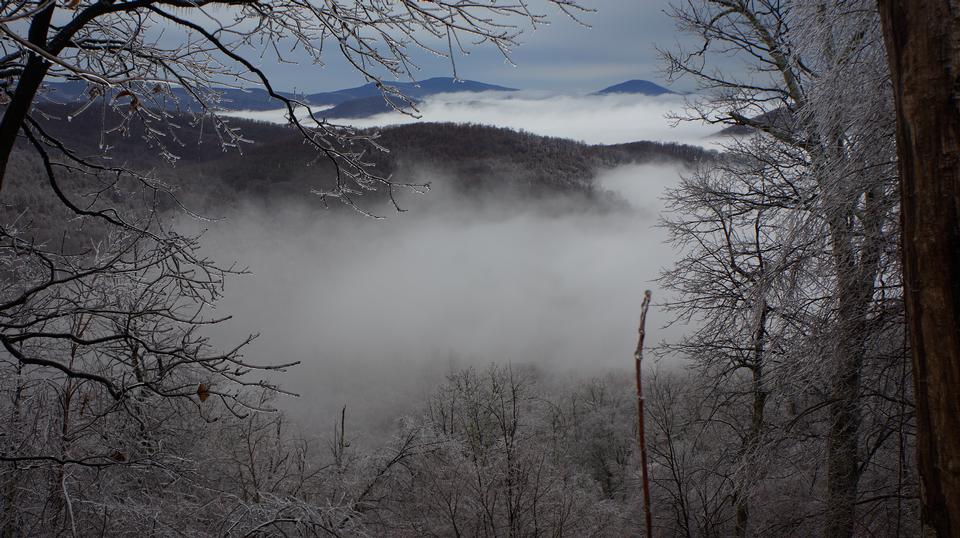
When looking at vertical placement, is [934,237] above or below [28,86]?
below

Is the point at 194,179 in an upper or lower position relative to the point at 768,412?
upper

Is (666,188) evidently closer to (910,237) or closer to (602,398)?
(910,237)

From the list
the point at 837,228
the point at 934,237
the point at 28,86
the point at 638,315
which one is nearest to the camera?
the point at 934,237

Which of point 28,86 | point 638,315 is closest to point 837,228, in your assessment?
point 638,315

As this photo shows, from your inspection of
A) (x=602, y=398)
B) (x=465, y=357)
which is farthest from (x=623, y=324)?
(x=602, y=398)

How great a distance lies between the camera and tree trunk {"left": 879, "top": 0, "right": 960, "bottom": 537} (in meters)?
1.54

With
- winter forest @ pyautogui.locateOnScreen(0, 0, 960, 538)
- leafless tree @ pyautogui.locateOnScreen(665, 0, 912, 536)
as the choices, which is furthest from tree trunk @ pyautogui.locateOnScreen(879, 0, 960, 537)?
leafless tree @ pyautogui.locateOnScreen(665, 0, 912, 536)

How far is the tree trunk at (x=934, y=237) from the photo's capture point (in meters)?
1.54

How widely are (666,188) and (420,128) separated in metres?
141

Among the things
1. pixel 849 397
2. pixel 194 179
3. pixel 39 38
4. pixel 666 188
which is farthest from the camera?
pixel 194 179

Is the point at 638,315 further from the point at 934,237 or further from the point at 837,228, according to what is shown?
the point at 934,237

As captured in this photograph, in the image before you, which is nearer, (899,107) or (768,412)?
(899,107)

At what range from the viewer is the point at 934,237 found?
1.60m

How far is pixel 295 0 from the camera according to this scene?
308 cm
